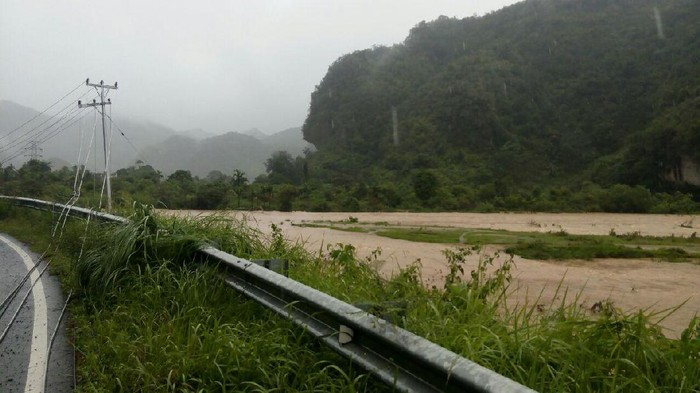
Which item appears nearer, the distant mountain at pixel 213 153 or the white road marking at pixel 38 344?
the white road marking at pixel 38 344

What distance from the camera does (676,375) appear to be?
2727mm

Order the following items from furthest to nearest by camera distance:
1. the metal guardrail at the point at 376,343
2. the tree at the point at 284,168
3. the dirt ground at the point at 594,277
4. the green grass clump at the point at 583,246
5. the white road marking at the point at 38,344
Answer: the tree at the point at 284,168
the green grass clump at the point at 583,246
the dirt ground at the point at 594,277
the white road marking at the point at 38,344
the metal guardrail at the point at 376,343

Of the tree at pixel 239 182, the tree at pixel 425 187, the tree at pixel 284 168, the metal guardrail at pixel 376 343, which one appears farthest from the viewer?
the tree at pixel 284 168

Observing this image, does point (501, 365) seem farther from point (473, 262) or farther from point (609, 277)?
point (473, 262)

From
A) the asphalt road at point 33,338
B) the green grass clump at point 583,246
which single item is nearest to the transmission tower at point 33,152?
the green grass clump at point 583,246

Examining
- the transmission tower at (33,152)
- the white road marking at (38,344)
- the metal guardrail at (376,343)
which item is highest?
the transmission tower at (33,152)

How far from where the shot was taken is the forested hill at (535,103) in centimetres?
4981

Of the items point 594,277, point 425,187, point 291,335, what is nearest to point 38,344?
point 291,335

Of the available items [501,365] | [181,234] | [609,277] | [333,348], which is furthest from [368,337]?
[609,277]

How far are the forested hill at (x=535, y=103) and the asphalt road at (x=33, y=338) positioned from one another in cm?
4156

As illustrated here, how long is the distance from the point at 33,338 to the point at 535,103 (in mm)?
70724

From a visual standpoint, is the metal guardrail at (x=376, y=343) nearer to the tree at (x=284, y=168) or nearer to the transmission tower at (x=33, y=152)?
the transmission tower at (x=33, y=152)

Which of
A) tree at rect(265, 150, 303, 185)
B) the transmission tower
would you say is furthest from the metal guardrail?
tree at rect(265, 150, 303, 185)

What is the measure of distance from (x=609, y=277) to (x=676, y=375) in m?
7.84
